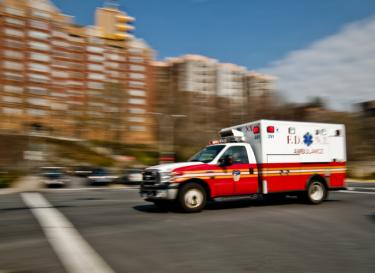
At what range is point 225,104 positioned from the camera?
9250cm

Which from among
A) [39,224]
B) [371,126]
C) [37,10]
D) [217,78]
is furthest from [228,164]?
[217,78]

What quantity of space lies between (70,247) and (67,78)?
9451 cm

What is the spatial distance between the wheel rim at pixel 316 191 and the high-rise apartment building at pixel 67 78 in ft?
227

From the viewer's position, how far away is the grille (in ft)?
37.7

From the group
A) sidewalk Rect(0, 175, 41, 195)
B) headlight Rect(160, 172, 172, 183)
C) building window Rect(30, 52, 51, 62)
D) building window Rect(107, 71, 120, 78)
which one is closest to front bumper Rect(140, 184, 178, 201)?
headlight Rect(160, 172, 172, 183)

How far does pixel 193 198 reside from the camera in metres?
11.5

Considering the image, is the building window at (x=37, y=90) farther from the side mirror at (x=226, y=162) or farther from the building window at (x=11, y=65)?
the side mirror at (x=226, y=162)

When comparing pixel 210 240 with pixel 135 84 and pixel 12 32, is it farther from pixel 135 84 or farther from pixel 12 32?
pixel 135 84

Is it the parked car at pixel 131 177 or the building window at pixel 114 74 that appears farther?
the building window at pixel 114 74

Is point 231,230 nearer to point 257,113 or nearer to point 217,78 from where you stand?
point 257,113

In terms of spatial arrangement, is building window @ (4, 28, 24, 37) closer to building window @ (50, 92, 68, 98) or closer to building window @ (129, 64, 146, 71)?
building window @ (50, 92, 68, 98)

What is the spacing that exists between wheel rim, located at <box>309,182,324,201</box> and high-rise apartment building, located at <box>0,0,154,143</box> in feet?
227

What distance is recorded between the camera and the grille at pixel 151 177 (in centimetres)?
1148

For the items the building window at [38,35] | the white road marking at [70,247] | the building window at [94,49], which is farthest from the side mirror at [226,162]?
the building window at [94,49]
